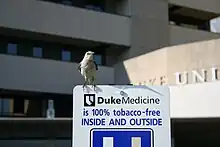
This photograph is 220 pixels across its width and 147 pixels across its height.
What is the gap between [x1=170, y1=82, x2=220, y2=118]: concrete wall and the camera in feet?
50.1

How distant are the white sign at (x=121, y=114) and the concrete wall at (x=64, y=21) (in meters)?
19.6

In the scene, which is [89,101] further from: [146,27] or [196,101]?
[146,27]

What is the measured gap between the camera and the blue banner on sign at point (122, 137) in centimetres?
269

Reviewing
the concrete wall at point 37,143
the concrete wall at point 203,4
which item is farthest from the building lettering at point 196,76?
the concrete wall at point 203,4

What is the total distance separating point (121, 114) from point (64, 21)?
20.7 m

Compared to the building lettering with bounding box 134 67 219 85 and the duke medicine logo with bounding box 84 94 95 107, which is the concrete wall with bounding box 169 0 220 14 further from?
the duke medicine logo with bounding box 84 94 95 107

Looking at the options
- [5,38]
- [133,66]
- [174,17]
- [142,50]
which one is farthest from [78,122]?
[174,17]

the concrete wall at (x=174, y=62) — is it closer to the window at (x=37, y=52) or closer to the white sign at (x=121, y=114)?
the window at (x=37, y=52)

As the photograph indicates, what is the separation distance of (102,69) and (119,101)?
21258 millimetres

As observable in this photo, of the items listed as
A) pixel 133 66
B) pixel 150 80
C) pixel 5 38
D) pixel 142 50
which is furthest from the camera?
pixel 142 50

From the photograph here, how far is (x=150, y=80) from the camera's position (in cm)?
1972

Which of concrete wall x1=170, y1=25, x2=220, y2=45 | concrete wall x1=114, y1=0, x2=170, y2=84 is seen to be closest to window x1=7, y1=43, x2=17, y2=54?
concrete wall x1=114, y1=0, x2=170, y2=84

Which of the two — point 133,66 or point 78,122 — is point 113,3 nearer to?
point 133,66

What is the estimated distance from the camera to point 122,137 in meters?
2.70
